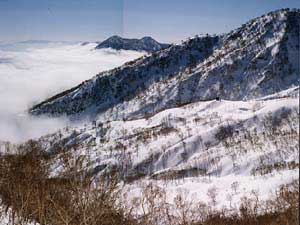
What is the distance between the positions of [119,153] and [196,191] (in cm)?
4982

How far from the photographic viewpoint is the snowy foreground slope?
94.5 meters

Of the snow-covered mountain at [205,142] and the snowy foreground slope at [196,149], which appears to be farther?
the snowy foreground slope at [196,149]

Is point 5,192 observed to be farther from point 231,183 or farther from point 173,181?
point 173,181

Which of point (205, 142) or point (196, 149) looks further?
point (205, 142)

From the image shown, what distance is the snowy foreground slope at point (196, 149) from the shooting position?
310 ft

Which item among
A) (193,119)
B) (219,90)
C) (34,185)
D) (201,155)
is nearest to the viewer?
(34,185)

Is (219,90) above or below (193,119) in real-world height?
above

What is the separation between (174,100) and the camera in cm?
19838

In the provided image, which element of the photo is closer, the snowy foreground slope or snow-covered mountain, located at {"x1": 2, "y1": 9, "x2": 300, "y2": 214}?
snow-covered mountain, located at {"x1": 2, "y1": 9, "x2": 300, "y2": 214}

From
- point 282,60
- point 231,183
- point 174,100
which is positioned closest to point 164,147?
point 231,183

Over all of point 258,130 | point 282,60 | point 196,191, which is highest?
Answer: point 282,60

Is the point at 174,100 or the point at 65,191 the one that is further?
the point at 174,100

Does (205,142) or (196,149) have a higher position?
(205,142)

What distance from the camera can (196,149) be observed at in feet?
420
